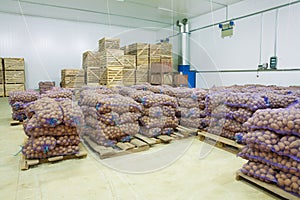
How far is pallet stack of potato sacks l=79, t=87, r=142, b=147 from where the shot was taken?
3.15 metres

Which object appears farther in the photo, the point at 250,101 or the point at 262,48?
the point at 262,48

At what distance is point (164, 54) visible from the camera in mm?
10227

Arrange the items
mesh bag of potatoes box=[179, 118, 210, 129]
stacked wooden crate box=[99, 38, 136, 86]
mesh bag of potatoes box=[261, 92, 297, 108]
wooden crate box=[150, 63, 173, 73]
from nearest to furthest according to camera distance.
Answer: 1. mesh bag of potatoes box=[261, 92, 297, 108]
2. mesh bag of potatoes box=[179, 118, 210, 129]
3. stacked wooden crate box=[99, 38, 136, 86]
4. wooden crate box=[150, 63, 173, 73]

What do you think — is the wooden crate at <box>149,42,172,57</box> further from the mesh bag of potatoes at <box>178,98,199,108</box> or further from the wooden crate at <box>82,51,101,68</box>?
the mesh bag of potatoes at <box>178,98,199,108</box>

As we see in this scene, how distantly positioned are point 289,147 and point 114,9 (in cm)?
1114

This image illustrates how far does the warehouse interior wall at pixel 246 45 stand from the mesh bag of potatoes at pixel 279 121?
681 cm

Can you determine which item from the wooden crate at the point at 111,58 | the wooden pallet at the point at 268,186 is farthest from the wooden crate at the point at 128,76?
the wooden pallet at the point at 268,186

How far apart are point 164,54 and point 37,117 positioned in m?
8.22

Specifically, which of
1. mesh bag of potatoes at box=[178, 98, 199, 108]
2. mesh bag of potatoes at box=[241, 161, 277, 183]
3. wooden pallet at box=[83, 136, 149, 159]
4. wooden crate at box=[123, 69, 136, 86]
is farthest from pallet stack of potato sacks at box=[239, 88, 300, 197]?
wooden crate at box=[123, 69, 136, 86]

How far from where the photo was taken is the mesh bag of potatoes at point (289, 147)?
6.09 ft

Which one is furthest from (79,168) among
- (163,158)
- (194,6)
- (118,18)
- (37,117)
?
(118,18)

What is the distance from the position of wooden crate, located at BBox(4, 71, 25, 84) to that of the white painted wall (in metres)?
0.91

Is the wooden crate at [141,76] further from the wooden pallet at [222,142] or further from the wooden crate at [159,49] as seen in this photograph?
the wooden pallet at [222,142]

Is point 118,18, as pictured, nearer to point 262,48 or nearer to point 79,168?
point 262,48
